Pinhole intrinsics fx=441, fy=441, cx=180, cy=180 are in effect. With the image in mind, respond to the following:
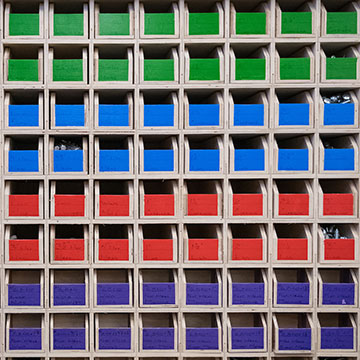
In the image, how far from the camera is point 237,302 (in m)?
2.55

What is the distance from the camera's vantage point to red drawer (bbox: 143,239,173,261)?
2.54 metres

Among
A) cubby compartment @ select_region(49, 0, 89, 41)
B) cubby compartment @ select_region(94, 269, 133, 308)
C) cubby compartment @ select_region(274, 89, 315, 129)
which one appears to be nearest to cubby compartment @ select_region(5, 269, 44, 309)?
cubby compartment @ select_region(94, 269, 133, 308)

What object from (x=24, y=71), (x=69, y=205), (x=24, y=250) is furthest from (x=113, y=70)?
(x=24, y=250)

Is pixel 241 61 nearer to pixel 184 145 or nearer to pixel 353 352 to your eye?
pixel 184 145

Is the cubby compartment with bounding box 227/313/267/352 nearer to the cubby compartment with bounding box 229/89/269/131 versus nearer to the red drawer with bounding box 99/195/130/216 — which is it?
the red drawer with bounding box 99/195/130/216

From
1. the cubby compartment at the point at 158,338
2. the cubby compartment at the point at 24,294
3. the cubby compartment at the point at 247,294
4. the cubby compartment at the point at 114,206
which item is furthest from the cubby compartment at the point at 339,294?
the cubby compartment at the point at 24,294

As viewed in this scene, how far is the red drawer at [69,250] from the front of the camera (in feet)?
8.30

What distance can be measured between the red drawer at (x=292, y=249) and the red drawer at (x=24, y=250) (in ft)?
4.60

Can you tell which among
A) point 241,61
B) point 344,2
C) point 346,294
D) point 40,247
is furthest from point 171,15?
point 346,294

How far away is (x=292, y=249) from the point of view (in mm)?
2559

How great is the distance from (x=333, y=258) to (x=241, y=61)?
4.15 ft

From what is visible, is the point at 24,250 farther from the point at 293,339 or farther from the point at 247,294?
the point at 293,339

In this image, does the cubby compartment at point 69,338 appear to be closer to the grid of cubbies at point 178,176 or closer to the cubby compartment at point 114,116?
the grid of cubbies at point 178,176

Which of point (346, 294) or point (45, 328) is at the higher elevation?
point (346, 294)
